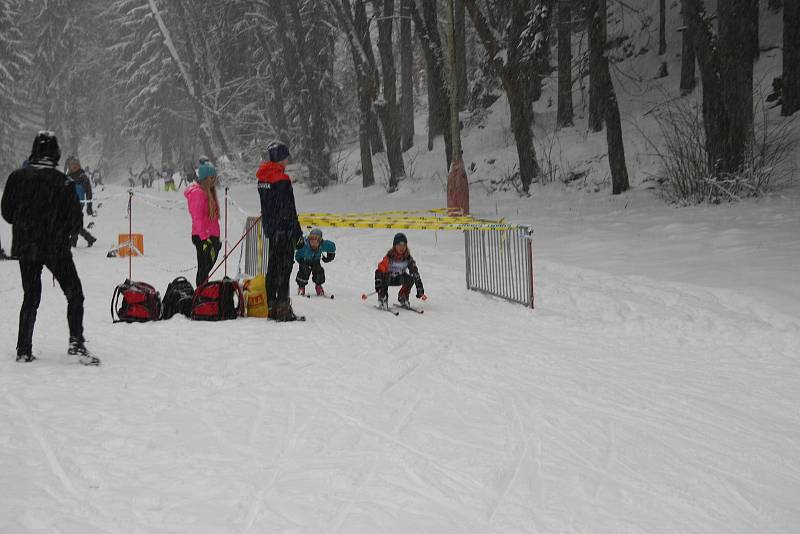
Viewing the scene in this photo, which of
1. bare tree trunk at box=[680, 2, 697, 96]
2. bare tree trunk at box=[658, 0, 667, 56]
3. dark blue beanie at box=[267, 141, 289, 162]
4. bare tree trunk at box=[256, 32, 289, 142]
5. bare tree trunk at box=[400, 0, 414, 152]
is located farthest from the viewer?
bare tree trunk at box=[400, 0, 414, 152]

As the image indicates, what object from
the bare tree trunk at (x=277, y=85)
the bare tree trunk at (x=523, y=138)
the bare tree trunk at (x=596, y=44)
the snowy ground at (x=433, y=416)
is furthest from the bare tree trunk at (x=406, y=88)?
the snowy ground at (x=433, y=416)

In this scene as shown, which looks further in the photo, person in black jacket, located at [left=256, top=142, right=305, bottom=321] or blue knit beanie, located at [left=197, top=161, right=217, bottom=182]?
blue knit beanie, located at [left=197, top=161, right=217, bottom=182]

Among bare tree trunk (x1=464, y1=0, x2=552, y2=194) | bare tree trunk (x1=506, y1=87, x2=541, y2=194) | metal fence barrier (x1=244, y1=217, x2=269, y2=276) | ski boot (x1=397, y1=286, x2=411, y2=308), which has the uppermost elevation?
bare tree trunk (x1=464, y1=0, x2=552, y2=194)

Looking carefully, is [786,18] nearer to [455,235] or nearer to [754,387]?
[455,235]

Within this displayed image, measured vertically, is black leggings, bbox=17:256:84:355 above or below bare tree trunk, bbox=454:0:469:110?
below

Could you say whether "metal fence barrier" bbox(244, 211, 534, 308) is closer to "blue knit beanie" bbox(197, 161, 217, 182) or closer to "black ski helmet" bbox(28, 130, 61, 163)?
"blue knit beanie" bbox(197, 161, 217, 182)

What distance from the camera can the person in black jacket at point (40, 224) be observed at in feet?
19.7

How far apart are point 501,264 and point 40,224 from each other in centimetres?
647

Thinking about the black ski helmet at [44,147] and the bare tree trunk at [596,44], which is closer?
the black ski helmet at [44,147]

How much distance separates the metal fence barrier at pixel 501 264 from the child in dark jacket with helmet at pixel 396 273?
1.47 meters

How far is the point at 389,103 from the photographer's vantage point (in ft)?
79.5

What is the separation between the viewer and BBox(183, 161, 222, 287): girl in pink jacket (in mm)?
9352

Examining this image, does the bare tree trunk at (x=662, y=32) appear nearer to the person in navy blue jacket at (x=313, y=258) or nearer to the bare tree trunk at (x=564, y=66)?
the bare tree trunk at (x=564, y=66)

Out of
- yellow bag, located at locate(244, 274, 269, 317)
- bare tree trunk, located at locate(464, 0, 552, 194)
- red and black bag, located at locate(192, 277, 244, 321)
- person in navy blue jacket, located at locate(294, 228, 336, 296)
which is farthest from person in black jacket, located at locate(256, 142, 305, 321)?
bare tree trunk, located at locate(464, 0, 552, 194)
